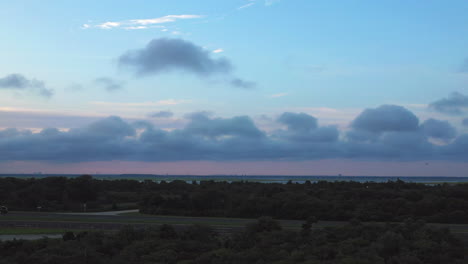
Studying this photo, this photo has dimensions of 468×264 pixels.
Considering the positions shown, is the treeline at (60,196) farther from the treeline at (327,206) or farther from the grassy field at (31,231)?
the grassy field at (31,231)

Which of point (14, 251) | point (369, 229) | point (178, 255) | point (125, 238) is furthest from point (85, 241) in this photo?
point (369, 229)

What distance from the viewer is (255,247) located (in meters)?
23.0

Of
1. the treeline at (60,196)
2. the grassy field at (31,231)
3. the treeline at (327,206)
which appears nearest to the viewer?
the grassy field at (31,231)

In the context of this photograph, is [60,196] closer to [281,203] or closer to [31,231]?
[31,231]

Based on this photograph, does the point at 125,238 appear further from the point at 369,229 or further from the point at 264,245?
the point at 369,229

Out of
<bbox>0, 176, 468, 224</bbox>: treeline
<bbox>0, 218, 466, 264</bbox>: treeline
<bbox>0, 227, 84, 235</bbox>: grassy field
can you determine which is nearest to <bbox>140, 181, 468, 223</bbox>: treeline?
<bbox>0, 176, 468, 224</bbox>: treeline

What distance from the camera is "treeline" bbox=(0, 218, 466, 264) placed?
2072 cm

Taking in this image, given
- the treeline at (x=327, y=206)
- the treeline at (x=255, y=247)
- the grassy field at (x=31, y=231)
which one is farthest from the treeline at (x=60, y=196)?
the treeline at (x=255, y=247)

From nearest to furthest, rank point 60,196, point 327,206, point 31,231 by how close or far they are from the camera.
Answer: point 31,231 < point 327,206 < point 60,196

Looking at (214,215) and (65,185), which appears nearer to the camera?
(214,215)

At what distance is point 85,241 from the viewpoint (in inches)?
966

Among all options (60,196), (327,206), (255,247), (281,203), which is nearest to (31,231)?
(255,247)

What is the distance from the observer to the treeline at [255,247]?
20719mm

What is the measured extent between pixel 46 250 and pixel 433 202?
40.0m
